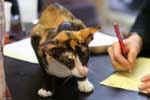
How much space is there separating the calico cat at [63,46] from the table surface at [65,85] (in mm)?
26

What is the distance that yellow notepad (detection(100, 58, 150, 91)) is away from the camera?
2.18ft

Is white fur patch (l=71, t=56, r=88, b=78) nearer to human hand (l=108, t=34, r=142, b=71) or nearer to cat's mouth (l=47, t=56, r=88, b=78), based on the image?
cat's mouth (l=47, t=56, r=88, b=78)

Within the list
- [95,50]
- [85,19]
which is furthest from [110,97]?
[85,19]

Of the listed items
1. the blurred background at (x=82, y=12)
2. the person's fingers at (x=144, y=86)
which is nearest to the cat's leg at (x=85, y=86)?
the person's fingers at (x=144, y=86)

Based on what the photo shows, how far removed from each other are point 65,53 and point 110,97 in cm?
16

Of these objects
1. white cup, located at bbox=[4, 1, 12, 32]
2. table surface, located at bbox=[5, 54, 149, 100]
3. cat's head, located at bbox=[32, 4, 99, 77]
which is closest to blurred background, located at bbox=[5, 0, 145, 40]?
white cup, located at bbox=[4, 1, 12, 32]

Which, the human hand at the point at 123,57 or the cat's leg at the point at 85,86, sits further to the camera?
the human hand at the point at 123,57

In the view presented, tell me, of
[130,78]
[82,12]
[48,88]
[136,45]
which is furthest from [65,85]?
[82,12]

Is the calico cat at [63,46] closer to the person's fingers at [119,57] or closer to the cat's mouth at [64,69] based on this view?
the cat's mouth at [64,69]

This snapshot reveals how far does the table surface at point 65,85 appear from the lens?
0.61 metres

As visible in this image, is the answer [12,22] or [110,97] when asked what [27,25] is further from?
[110,97]

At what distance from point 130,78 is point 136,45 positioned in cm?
19

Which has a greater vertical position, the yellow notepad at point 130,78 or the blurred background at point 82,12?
the yellow notepad at point 130,78

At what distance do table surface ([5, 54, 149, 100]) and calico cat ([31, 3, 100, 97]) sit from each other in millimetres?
26
